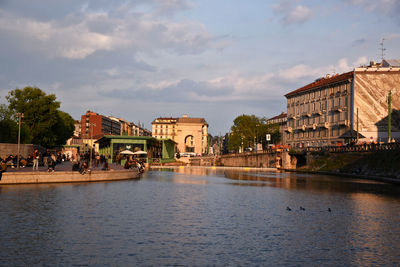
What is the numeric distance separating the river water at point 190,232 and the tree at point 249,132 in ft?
450

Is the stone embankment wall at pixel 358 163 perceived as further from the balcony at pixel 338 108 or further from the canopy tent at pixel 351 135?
the balcony at pixel 338 108

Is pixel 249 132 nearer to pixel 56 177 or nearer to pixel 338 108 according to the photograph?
pixel 338 108

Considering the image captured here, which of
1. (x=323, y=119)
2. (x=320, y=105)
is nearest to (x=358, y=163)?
(x=323, y=119)

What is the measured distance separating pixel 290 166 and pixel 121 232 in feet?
298

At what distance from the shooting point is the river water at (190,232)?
546 inches

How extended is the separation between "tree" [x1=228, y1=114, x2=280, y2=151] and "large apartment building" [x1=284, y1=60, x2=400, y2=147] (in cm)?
5016

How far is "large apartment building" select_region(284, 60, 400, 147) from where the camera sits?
99812 millimetres

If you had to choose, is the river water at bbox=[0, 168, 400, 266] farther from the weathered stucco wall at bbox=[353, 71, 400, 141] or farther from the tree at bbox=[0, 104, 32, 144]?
the weathered stucco wall at bbox=[353, 71, 400, 141]

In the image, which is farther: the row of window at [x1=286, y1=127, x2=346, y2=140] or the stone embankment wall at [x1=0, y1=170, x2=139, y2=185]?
the row of window at [x1=286, y1=127, x2=346, y2=140]

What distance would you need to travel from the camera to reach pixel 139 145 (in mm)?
105000

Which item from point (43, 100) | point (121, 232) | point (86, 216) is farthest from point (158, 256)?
point (43, 100)

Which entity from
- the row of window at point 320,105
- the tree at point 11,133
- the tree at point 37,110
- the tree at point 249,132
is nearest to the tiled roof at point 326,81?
the row of window at point 320,105

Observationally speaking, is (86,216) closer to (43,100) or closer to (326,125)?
(43,100)

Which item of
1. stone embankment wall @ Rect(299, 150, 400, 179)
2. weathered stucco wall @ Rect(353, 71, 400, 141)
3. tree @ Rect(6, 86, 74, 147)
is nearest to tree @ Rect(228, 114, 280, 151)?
weathered stucco wall @ Rect(353, 71, 400, 141)
